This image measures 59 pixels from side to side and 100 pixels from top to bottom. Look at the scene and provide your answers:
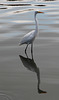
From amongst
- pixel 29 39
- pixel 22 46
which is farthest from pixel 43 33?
pixel 29 39

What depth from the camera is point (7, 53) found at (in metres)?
12.1

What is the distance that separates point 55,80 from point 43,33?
7.35 meters

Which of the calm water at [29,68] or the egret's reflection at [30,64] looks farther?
the egret's reflection at [30,64]

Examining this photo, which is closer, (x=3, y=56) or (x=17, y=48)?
(x=3, y=56)

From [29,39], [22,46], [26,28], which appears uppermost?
[29,39]

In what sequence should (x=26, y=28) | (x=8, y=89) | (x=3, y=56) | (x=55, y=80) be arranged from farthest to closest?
(x=26, y=28)
(x=3, y=56)
(x=55, y=80)
(x=8, y=89)

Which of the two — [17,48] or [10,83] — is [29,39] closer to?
[17,48]

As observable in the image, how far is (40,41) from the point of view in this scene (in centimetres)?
1399

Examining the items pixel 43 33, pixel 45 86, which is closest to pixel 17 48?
pixel 43 33

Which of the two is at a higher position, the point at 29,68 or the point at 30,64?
the point at 29,68

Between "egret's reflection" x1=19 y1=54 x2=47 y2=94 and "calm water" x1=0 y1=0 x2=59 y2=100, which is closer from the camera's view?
"calm water" x1=0 y1=0 x2=59 y2=100

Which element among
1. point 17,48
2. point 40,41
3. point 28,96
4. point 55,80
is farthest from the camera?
point 40,41

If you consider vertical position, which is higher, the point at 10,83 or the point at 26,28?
the point at 10,83

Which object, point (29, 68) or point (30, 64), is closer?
point (29, 68)
